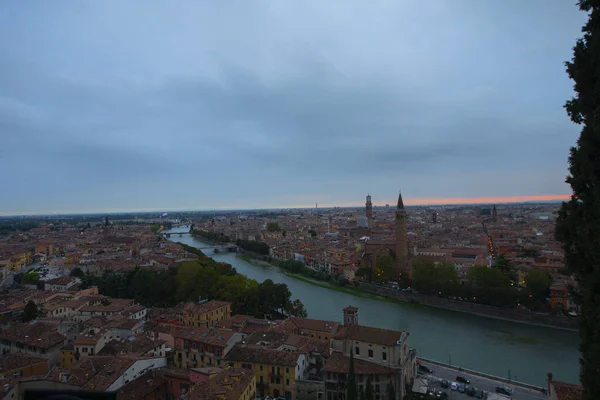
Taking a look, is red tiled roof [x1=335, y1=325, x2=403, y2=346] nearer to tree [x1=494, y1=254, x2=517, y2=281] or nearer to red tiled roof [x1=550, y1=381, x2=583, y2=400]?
red tiled roof [x1=550, y1=381, x2=583, y2=400]

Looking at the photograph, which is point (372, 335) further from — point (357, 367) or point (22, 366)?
point (22, 366)

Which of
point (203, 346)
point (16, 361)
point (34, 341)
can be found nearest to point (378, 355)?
point (203, 346)

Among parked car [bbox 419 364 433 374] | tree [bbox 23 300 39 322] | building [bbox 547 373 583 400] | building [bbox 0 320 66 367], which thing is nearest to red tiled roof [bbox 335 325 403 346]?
parked car [bbox 419 364 433 374]

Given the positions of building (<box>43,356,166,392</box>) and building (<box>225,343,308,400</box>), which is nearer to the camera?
building (<box>43,356,166,392</box>)

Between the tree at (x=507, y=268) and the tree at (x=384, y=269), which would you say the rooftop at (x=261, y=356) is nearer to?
the tree at (x=384, y=269)

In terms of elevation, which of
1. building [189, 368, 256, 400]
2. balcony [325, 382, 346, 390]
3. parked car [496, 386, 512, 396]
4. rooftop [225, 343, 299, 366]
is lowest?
parked car [496, 386, 512, 396]

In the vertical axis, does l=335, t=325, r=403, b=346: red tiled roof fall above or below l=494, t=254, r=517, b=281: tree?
above

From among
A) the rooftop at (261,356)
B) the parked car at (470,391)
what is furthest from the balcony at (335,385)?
the parked car at (470,391)

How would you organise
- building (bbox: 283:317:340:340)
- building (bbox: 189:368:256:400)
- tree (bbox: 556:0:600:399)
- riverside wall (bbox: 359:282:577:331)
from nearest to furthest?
tree (bbox: 556:0:600:399)
building (bbox: 189:368:256:400)
building (bbox: 283:317:340:340)
riverside wall (bbox: 359:282:577:331)

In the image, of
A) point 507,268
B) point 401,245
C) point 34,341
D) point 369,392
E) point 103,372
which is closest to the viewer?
point 103,372
